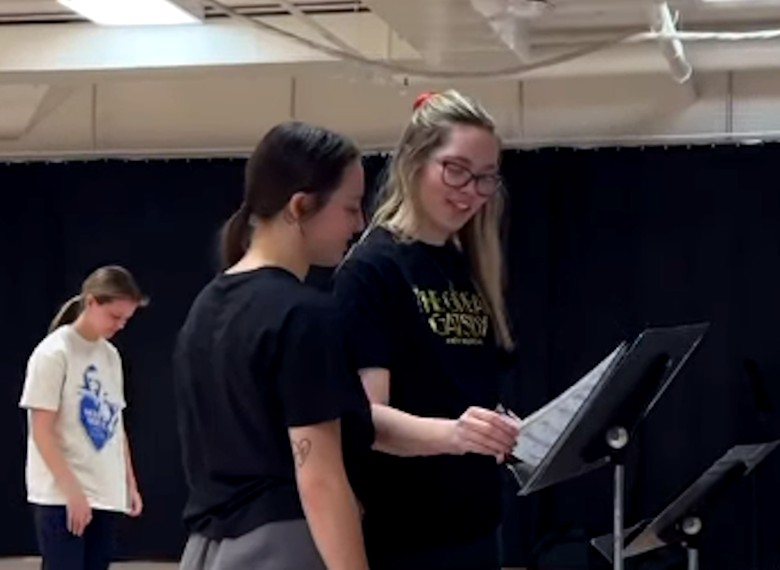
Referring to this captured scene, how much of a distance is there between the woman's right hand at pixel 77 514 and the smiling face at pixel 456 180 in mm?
2239

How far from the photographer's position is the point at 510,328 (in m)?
2.27

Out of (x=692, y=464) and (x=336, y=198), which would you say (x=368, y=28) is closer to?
(x=692, y=464)

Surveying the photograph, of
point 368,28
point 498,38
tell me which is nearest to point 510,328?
point 498,38

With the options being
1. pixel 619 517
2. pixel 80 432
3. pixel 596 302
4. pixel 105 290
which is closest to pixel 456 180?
pixel 619 517

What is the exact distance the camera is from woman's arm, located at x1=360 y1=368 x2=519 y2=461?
6.30 feet

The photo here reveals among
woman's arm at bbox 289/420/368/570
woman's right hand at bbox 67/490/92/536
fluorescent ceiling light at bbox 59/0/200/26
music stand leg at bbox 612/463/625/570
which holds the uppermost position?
fluorescent ceiling light at bbox 59/0/200/26

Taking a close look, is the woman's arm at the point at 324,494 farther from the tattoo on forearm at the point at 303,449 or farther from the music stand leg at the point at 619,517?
the music stand leg at the point at 619,517

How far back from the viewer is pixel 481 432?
1918mm

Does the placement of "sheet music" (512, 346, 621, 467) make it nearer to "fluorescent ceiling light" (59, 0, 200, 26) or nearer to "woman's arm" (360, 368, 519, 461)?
"woman's arm" (360, 368, 519, 461)

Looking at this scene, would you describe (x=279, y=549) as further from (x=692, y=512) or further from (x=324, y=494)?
(x=692, y=512)

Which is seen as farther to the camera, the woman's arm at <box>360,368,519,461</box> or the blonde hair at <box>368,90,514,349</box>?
the blonde hair at <box>368,90,514,349</box>

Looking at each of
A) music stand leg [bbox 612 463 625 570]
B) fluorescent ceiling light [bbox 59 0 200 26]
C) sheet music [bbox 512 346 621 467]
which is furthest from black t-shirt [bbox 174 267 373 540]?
fluorescent ceiling light [bbox 59 0 200 26]

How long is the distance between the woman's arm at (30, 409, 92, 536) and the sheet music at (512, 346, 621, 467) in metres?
2.19

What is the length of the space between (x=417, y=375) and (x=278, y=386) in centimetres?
32
